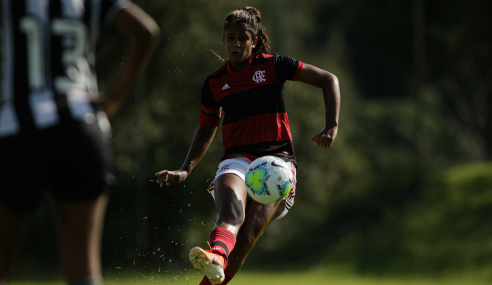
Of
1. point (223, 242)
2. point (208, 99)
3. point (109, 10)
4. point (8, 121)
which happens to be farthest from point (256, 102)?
point (8, 121)

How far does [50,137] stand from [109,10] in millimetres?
523

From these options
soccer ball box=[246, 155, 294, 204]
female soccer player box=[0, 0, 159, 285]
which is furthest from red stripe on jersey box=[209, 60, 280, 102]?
female soccer player box=[0, 0, 159, 285]

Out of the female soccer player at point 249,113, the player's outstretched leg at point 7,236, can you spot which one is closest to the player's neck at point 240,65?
the female soccer player at point 249,113

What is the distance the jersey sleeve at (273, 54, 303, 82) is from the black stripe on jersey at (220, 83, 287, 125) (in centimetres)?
10

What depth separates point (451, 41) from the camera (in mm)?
14656

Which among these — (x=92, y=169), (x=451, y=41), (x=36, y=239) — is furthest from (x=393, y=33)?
(x=92, y=169)

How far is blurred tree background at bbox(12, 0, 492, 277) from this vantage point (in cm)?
1042

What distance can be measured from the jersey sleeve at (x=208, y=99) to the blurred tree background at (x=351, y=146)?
333 centimetres

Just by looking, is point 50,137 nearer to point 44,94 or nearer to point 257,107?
point 44,94

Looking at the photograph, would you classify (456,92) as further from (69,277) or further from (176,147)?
(69,277)

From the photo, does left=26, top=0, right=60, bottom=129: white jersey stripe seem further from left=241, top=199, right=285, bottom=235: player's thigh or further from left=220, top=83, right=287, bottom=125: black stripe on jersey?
left=220, top=83, right=287, bottom=125: black stripe on jersey

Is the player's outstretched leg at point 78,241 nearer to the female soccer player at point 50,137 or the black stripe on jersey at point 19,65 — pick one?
the female soccer player at point 50,137

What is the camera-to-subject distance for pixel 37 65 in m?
2.02

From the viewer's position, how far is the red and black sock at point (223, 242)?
3.59 metres
